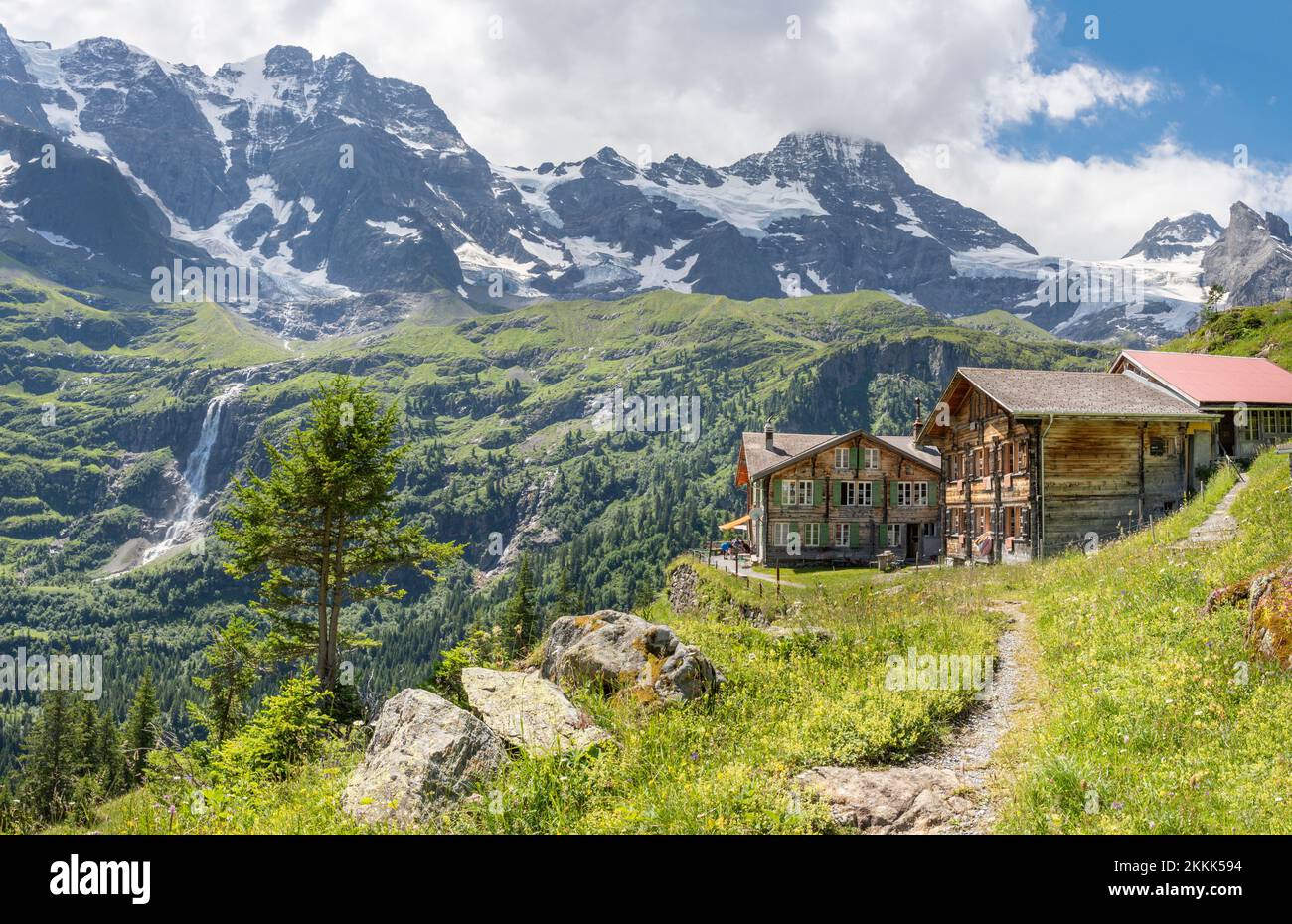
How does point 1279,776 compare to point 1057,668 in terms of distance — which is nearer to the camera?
point 1279,776

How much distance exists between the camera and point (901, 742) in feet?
32.9

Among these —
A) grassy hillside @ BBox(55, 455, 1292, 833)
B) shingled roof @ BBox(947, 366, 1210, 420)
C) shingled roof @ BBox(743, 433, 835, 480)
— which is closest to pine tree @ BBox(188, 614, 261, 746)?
grassy hillside @ BBox(55, 455, 1292, 833)

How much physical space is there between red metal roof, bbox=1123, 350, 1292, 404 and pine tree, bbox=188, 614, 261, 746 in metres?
49.0

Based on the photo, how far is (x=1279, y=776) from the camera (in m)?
7.43

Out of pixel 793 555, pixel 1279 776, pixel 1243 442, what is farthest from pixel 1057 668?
pixel 793 555

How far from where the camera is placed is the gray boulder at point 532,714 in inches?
368

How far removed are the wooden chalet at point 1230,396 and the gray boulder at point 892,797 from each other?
129ft

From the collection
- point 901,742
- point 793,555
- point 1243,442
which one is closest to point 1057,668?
point 901,742

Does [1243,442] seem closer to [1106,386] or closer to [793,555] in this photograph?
[1106,386]

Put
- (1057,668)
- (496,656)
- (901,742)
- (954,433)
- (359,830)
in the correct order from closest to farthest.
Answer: (359,830)
(901,742)
(1057,668)
(496,656)
(954,433)

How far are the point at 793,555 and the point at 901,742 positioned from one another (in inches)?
1839
